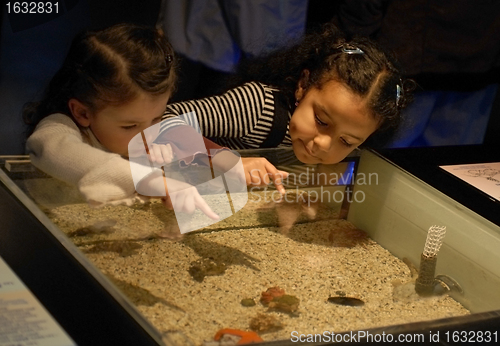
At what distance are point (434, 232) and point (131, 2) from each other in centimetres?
77

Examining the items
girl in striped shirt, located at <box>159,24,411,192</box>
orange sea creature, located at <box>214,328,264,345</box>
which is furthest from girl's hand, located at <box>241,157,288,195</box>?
orange sea creature, located at <box>214,328,264,345</box>

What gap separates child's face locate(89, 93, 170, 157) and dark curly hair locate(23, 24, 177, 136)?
0.5 inches

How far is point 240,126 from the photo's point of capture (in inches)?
44.9

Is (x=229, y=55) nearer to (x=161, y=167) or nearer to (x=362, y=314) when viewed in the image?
(x=161, y=167)

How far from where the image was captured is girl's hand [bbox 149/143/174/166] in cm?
94

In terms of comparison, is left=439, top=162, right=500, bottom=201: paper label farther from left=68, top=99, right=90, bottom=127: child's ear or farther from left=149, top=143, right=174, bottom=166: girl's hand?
left=68, top=99, right=90, bottom=127: child's ear

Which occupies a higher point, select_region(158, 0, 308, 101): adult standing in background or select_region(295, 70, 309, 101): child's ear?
select_region(158, 0, 308, 101): adult standing in background

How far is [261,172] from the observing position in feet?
3.61

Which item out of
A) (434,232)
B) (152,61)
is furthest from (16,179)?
(434,232)

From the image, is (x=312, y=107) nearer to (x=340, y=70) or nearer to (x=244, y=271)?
(x=340, y=70)

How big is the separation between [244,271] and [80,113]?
399 millimetres

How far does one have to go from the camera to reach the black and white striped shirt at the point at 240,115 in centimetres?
107

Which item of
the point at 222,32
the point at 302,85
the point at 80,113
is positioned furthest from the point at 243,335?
the point at 222,32

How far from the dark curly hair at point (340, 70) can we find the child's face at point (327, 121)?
0.02 m
